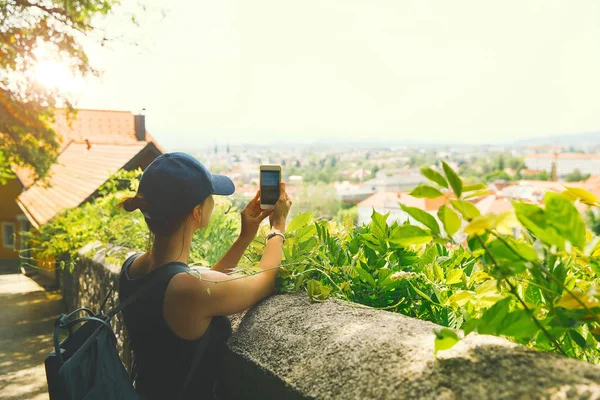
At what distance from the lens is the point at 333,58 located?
528ft

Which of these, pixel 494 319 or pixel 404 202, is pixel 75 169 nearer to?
pixel 404 202

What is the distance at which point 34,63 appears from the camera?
909cm

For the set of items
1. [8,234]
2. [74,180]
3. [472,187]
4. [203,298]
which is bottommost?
[8,234]

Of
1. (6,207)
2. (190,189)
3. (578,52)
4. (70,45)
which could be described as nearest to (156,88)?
(6,207)

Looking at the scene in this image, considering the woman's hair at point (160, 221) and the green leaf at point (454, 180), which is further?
the woman's hair at point (160, 221)

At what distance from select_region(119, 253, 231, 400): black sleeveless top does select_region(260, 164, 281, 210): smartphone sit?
0.37 m

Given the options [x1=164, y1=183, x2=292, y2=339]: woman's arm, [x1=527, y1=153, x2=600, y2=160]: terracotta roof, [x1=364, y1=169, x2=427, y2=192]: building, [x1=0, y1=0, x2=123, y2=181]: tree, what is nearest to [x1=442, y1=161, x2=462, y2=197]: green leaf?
[x1=164, y1=183, x2=292, y2=339]: woman's arm

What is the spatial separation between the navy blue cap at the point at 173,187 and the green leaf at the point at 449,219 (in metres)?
1.00

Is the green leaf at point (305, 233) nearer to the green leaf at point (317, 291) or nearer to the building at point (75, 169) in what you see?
the green leaf at point (317, 291)

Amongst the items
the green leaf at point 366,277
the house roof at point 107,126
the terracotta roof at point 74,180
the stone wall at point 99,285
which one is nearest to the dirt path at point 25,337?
the stone wall at point 99,285

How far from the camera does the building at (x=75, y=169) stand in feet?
39.7

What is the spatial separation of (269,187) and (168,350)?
62 centimetres

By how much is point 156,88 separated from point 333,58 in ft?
283

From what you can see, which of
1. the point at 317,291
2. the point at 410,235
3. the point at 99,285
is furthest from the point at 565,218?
the point at 99,285
